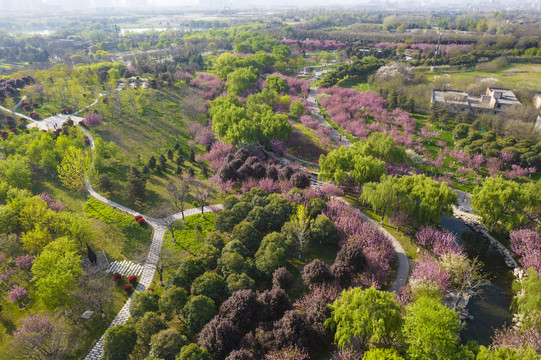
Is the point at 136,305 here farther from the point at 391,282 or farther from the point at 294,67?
the point at 294,67

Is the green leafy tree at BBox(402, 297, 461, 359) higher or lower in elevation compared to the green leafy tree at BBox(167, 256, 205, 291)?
higher

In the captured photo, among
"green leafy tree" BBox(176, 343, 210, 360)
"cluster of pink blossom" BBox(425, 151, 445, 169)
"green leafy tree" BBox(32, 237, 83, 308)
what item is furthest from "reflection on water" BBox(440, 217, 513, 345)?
"green leafy tree" BBox(32, 237, 83, 308)

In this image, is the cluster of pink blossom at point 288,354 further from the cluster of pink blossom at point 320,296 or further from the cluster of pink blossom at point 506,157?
the cluster of pink blossom at point 506,157

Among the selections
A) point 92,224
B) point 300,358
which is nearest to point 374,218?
point 300,358

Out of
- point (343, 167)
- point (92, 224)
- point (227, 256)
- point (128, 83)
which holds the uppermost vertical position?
point (128, 83)

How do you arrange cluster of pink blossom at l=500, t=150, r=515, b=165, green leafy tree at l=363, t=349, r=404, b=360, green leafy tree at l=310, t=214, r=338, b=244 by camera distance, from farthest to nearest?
cluster of pink blossom at l=500, t=150, r=515, b=165
green leafy tree at l=310, t=214, r=338, b=244
green leafy tree at l=363, t=349, r=404, b=360

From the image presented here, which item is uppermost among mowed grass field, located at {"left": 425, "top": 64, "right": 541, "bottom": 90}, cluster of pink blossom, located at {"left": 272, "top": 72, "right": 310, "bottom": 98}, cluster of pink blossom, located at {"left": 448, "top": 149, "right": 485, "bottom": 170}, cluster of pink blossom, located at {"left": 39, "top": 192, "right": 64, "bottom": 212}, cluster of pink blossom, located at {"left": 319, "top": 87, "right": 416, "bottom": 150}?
mowed grass field, located at {"left": 425, "top": 64, "right": 541, "bottom": 90}

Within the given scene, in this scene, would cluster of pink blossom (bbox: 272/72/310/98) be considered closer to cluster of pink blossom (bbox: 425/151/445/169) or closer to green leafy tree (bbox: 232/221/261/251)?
cluster of pink blossom (bbox: 425/151/445/169)

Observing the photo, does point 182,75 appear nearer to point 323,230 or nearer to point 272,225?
point 272,225
